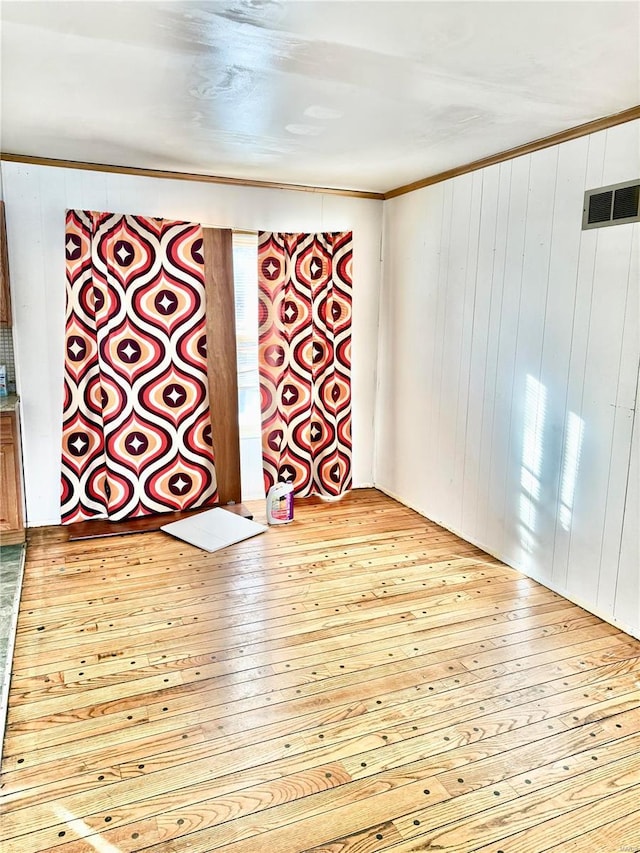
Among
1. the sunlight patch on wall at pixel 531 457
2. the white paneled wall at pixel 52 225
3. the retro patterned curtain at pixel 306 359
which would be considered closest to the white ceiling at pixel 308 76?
the white paneled wall at pixel 52 225

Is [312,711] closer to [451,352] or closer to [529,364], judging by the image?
[529,364]

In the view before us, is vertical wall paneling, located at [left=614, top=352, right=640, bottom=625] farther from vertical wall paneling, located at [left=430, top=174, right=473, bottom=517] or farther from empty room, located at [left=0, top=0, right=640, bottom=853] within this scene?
vertical wall paneling, located at [left=430, top=174, right=473, bottom=517]

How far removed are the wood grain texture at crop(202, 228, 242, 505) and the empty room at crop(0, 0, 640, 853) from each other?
0.07 ft

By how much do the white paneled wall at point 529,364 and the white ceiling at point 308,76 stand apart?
0.34 meters

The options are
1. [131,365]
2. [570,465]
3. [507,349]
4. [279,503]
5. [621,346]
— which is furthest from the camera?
[279,503]

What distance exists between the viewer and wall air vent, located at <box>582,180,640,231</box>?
285cm

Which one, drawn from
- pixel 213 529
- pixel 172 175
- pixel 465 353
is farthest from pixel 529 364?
pixel 172 175

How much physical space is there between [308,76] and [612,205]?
1549 mm

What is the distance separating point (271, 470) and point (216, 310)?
4.12ft

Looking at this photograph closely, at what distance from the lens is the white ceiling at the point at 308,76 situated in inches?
76.0

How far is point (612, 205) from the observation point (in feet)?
9.68

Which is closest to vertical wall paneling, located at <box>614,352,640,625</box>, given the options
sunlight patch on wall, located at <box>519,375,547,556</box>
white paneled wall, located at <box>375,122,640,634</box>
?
white paneled wall, located at <box>375,122,640,634</box>

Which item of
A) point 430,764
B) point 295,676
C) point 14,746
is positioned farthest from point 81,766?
point 430,764

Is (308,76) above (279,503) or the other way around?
above
